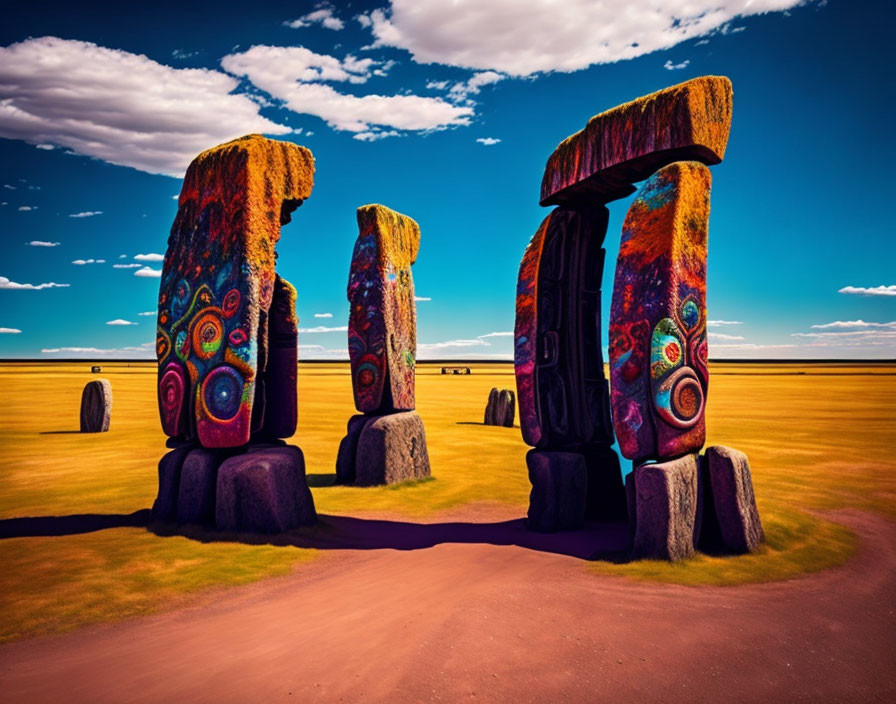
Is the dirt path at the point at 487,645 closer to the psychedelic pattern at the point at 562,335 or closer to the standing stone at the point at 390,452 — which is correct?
the psychedelic pattern at the point at 562,335

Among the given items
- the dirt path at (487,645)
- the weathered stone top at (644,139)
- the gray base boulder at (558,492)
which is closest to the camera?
the dirt path at (487,645)

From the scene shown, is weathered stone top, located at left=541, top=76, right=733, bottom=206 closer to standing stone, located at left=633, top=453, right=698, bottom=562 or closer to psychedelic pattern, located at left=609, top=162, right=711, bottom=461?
psychedelic pattern, located at left=609, top=162, right=711, bottom=461

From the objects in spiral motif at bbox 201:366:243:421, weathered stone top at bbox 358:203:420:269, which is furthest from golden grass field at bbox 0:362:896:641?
weathered stone top at bbox 358:203:420:269

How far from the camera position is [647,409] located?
572 centimetres

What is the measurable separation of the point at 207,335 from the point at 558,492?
4282 millimetres

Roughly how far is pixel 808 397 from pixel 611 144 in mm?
27088

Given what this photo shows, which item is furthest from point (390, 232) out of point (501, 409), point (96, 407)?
point (96, 407)

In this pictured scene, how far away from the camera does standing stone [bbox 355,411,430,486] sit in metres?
Result: 9.55

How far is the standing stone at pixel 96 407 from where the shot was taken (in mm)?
14883

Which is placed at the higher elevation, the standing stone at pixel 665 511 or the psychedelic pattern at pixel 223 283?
the psychedelic pattern at pixel 223 283

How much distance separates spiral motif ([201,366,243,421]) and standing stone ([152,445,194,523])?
30.7 inches

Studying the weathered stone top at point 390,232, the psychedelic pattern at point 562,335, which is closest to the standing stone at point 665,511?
the psychedelic pattern at point 562,335

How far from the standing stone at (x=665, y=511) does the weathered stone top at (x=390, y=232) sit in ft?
19.9

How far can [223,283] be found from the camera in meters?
6.78
